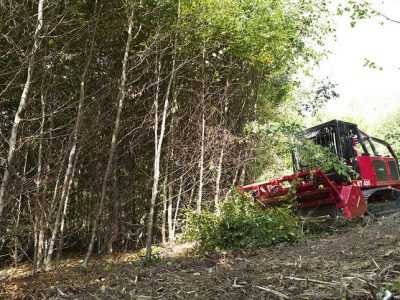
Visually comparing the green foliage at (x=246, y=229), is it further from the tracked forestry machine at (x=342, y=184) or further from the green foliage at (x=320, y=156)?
the green foliage at (x=320, y=156)

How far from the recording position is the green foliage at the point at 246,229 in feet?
20.6

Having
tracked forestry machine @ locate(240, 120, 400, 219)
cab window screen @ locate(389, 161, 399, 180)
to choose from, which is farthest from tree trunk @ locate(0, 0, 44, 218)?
cab window screen @ locate(389, 161, 399, 180)

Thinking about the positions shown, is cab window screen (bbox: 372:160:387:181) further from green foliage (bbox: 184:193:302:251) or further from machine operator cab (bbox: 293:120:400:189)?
green foliage (bbox: 184:193:302:251)

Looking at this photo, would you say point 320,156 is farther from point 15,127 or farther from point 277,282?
point 15,127

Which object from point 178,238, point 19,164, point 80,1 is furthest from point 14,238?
point 80,1

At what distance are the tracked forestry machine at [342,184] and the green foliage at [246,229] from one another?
0.85 meters

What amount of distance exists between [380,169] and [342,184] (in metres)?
1.99

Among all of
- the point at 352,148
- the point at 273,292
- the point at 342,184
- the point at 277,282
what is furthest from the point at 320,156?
the point at 273,292

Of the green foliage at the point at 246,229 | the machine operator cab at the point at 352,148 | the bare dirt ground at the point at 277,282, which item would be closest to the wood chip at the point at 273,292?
the bare dirt ground at the point at 277,282

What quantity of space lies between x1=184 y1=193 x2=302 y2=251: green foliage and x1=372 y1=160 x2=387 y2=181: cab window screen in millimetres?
3716

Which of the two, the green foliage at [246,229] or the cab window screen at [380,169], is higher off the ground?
the cab window screen at [380,169]

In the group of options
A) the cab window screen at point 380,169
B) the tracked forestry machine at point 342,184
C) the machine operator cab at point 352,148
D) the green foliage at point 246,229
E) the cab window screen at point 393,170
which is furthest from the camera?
the cab window screen at point 393,170

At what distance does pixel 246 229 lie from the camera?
645cm

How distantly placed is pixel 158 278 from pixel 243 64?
23.3 feet
